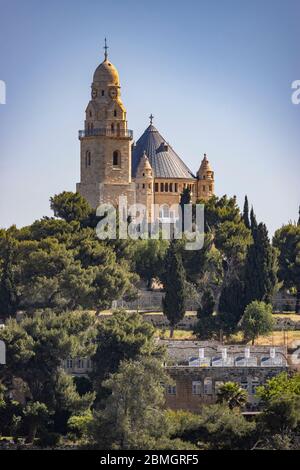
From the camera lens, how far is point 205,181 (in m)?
138

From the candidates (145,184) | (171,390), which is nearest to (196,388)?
(171,390)

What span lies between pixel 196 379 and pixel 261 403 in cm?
346

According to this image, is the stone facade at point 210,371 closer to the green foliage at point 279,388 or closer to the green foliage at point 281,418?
the green foliage at point 279,388

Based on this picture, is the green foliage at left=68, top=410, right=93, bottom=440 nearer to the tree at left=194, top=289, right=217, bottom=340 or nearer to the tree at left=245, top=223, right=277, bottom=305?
the tree at left=194, top=289, right=217, bottom=340

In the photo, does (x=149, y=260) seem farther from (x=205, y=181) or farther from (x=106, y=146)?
(x=205, y=181)

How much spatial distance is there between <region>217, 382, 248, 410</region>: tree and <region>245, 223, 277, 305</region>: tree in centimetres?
1342

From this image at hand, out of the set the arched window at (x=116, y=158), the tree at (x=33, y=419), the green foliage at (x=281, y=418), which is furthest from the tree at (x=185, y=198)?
the green foliage at (x=281, y=418)

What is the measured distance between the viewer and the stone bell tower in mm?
129375

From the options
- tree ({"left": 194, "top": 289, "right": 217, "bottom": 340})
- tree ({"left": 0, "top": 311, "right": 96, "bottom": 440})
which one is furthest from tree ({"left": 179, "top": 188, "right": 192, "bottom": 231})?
tree ({"left": 0, "top": 311, "right": 96, "bottom": 440})

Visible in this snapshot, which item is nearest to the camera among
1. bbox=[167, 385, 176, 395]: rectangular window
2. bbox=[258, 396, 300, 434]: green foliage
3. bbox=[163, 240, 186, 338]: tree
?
A: bbox=[258, 396, 300, 434]: green foliage

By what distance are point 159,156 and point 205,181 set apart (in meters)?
3.00

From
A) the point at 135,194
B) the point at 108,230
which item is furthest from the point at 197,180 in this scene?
the point at 108,230

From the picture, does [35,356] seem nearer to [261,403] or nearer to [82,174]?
[261,403]

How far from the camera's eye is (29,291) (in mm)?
116750
